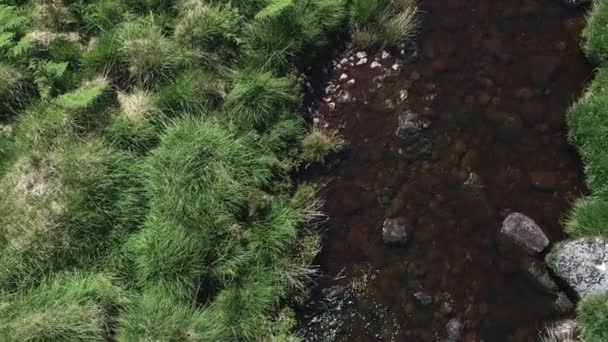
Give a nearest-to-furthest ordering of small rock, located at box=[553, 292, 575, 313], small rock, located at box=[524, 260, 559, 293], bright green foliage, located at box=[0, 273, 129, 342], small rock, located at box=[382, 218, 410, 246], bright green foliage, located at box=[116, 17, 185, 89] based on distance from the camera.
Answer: bright green foliage, located at box=[0, 273, 129, 342] → small rock, located at box=[553, 292, 575, 313] → small rock, located at box=[524, 260, 559, 293] → small rock, located at box=[382, 218, 410, 246] → bright green foliage, located at box=[116, 17, 185, 89]

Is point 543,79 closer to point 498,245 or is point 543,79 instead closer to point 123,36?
point 498,245

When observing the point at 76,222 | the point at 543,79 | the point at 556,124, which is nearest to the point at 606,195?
the point at 556,124

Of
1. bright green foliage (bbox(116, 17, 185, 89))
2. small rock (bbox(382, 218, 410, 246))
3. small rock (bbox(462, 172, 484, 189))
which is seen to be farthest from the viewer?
small rock (bbox(462, 172, 484, 189))

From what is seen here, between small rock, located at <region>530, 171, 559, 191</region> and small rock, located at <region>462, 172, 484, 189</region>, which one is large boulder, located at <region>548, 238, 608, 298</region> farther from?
small rock, located at <region>462, 172, 484, 189</region>

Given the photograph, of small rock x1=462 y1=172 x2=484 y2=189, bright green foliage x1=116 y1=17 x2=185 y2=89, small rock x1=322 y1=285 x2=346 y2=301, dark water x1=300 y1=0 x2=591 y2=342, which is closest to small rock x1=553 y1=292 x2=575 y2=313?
dark water x1=300 y1=0 x2=591 y2=342

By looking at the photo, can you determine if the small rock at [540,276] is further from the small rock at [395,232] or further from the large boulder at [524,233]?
the small rock at [395,232]

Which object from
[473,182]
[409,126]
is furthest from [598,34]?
[409,126]

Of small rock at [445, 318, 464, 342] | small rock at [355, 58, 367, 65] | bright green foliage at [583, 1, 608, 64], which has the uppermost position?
bright green foliage at [583, 1, 608, 64]

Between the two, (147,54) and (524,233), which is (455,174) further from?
(147,54)
